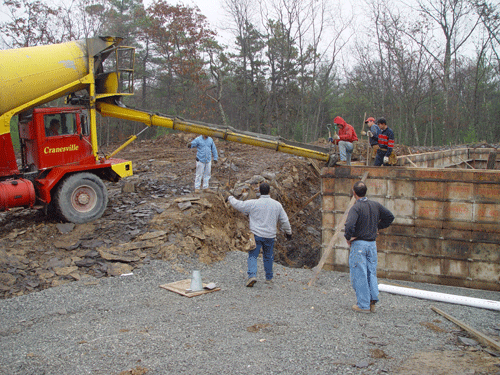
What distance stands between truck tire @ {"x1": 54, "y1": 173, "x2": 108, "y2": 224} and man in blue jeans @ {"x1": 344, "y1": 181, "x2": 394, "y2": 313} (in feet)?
21.4

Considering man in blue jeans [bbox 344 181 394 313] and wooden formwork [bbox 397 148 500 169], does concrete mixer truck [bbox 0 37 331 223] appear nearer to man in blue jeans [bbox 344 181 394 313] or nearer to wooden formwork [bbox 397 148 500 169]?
man in blue jeans [bbox 344 181 394 313]

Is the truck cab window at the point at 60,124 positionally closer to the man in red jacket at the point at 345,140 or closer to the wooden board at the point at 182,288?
the wooden board at the point at 182,288

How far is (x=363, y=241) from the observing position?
6129 mm

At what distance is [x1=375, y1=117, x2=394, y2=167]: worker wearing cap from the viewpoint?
31.8ft

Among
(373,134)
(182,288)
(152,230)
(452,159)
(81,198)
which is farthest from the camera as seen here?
(452,159)

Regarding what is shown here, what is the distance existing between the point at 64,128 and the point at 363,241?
7.27m

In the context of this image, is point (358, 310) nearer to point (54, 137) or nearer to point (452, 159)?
point (54, 137)

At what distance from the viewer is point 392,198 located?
9.11 m

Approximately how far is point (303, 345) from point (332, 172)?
530 centimetres

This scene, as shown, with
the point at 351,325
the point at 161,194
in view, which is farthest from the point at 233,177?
the point at 351,325

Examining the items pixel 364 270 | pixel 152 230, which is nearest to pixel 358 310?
pixel 364 270

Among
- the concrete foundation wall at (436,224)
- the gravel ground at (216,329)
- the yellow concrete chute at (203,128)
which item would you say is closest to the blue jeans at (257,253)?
the gravel ground at (216,329)

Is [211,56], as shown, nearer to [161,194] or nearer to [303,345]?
[161,194]

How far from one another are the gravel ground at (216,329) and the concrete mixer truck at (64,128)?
108 inches
